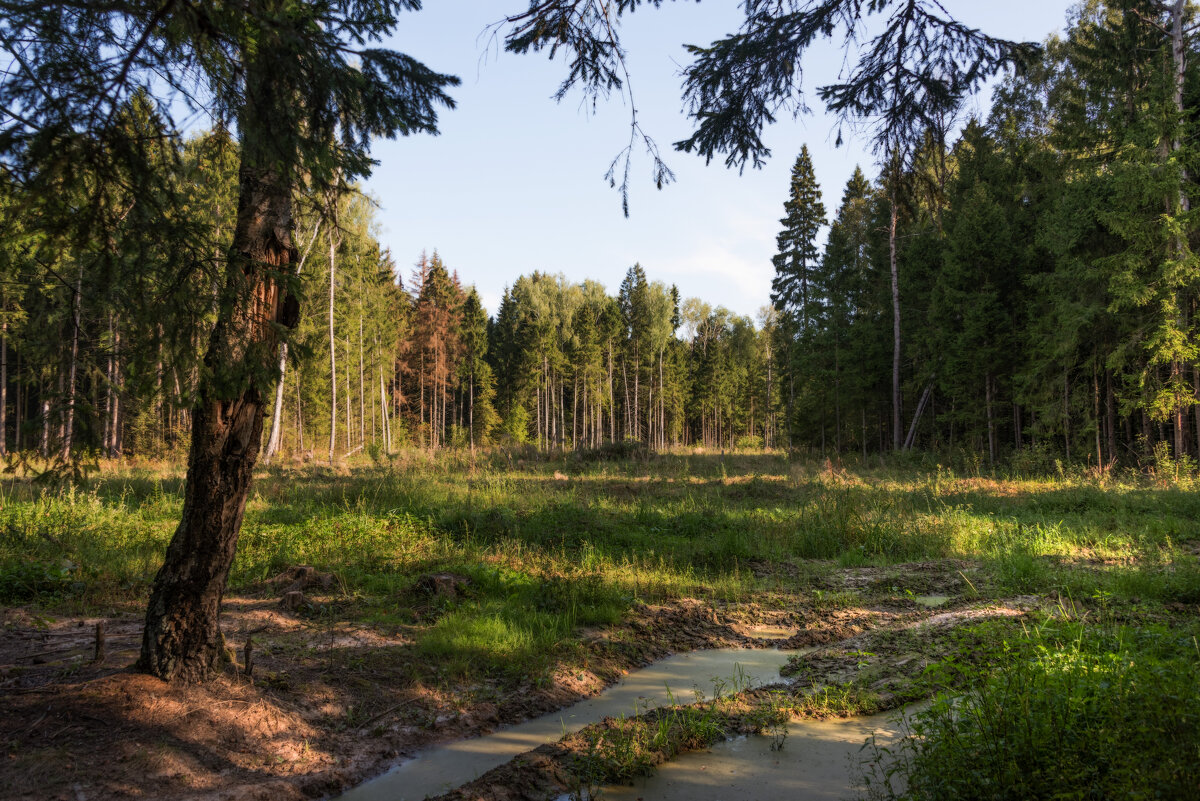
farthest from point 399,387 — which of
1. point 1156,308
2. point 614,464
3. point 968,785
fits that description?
point 968,785

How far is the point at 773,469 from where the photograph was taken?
2147 centimetres

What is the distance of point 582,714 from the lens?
4.70 m

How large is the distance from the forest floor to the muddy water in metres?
0.16

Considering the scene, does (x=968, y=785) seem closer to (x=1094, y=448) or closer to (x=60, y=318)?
(x=60, y=318)

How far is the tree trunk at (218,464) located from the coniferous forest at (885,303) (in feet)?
0.62

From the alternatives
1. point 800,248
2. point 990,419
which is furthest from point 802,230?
point 990,419

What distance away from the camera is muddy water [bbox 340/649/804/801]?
3.73 metres

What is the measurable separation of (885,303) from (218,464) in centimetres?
3122

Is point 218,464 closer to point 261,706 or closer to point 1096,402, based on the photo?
point 261,706

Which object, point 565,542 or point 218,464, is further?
point 565,542

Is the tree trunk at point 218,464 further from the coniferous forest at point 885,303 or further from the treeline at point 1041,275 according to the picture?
the treeline at point 1041,275

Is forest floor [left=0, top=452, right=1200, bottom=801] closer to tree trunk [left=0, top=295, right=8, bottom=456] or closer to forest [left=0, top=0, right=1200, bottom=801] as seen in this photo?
forest [left=0, top=0, right=1200, bottom=801]

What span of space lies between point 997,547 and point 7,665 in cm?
1120

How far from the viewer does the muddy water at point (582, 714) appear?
3.73 meters
